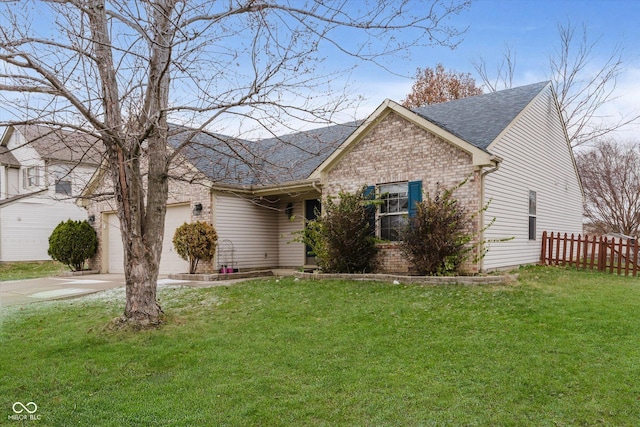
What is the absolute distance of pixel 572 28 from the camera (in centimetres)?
2473

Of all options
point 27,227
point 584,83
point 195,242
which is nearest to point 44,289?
point 195,242

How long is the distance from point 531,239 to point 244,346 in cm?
994

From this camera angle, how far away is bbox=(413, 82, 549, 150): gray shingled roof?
36.4 ft

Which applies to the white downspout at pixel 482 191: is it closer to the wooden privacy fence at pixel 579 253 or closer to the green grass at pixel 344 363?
the green grass at pixel 344 363

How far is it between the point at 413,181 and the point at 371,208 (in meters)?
1.21

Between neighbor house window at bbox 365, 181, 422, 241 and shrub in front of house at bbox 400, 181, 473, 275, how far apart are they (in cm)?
77

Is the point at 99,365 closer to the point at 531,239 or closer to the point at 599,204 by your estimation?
the point at 531,239

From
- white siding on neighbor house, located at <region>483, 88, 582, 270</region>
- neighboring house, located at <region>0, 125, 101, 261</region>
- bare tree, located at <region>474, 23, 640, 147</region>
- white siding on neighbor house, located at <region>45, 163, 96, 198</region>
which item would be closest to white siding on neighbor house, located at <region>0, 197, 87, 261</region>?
neighboring house, located at <region>0, 125, 101, 261</region>

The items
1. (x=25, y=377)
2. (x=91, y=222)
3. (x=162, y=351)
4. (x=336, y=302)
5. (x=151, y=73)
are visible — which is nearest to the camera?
(x=25, y=377)

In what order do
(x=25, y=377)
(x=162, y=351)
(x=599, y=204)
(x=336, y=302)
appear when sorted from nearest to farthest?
(x=25, y=377)
(x=162, y=351)
(x=336, y=302)
(x=599, y=204)

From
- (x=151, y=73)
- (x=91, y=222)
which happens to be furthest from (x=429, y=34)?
(x=91, y=222)

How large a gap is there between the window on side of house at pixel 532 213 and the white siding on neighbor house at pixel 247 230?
7.56 metres

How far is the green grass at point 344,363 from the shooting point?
3.77m

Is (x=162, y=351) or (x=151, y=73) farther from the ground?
(x=151, y=73)
